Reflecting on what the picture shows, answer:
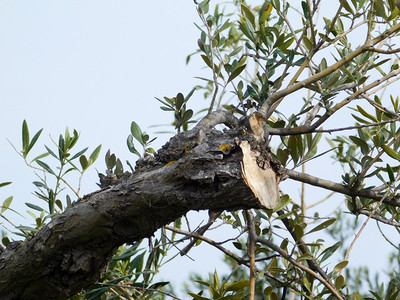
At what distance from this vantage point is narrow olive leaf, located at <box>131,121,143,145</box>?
6.70 feet

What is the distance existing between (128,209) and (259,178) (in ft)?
1.16

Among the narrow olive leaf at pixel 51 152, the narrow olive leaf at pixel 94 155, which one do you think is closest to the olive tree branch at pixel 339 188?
the narrow olive leaf at pixel 94 155

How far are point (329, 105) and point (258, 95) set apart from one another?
0.81 feet

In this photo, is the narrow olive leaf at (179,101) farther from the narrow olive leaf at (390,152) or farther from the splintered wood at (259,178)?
the narrow olive leaf at (390,152)

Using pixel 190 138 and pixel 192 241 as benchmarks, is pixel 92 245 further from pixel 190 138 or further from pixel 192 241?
pixel 192 241

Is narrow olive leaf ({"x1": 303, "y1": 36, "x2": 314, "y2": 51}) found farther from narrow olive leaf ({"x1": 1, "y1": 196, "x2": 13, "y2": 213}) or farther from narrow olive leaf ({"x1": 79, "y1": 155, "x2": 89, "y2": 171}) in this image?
narrow olive leaf ({"x1": 1, "y1": 196, "x2": 13, "y2": 213})

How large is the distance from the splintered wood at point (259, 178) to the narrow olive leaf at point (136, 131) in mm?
606

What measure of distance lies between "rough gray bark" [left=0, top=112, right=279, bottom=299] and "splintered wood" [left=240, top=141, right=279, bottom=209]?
0.02 metres

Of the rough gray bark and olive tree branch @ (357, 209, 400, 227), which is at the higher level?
olive tree branch @ (357, 209, 400, 227)

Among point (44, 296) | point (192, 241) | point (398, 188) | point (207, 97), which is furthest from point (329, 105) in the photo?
point (207, 97)

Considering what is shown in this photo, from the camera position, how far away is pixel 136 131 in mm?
2051

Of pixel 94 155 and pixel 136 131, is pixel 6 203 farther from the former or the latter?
pixel 136 131

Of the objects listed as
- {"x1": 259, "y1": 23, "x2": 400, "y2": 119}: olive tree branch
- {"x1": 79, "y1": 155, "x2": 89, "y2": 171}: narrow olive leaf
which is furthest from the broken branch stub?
{"x1": 79, "y1": 155, "x2": 89, "y2": 171}: narrow olive leaf

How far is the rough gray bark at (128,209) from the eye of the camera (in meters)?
1.50
